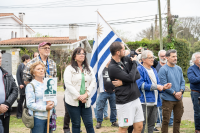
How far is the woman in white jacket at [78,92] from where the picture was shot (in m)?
4.09

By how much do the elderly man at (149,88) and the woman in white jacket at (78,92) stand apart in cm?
106

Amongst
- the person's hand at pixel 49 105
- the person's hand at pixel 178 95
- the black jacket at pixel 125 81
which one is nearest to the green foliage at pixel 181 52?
the person's hand at pixel 178 95

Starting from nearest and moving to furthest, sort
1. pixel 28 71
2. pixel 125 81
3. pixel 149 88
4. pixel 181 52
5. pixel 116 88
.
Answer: pixel 125 81 < pixel 116 88 < pixel 28 71 < pixel 149 88 < pixel 181 52

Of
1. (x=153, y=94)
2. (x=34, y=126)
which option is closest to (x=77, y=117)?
(x=34, y=126)

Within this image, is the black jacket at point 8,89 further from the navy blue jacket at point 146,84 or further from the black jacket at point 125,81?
the navy blue jacket at point 146,84

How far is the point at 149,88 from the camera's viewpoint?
14.0ft

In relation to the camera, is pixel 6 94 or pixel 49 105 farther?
pixel 6 94

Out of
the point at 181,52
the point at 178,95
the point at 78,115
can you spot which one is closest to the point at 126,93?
the point at 78,115

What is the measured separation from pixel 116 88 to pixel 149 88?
0.83 metres

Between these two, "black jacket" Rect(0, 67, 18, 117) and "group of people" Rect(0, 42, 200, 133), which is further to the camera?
"black jacket" Rect(0, 67, 18, 117)

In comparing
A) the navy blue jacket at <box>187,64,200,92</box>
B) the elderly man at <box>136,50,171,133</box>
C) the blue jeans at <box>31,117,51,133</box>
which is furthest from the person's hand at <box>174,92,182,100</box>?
the blue jeans at <box>31,117,51,133</box>

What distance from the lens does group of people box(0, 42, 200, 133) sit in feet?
12.0

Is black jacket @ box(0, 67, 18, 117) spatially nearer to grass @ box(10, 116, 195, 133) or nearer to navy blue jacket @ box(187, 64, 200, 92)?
grass @ box(10, 116, 195, 133)

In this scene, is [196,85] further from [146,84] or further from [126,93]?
[126,93]
